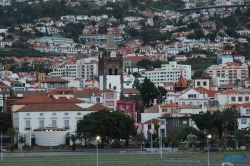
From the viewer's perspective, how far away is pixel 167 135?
405 ft

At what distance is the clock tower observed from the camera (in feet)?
516

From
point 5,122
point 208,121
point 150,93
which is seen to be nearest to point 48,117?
point 5,122

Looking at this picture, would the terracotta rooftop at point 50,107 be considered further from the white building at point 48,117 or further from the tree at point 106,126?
the tree at point 106,126

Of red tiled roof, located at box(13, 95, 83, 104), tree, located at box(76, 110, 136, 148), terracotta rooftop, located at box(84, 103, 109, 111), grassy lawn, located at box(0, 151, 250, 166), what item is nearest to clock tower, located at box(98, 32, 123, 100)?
red tiled roof, located at box(13, 95, 83, 104)

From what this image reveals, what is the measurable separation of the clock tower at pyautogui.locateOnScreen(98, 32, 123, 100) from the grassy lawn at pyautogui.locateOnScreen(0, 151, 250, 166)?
181ft

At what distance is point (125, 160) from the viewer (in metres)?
90.0

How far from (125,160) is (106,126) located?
2976 cm

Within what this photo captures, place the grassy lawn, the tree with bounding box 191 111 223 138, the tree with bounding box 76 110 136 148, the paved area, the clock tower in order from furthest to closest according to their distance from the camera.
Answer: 1. the clock tower
2. the tree with bounding box 191 111 223 138
3. the tree with bounding box 76 110 136 148
4. the grassy lawn
5. the paved area

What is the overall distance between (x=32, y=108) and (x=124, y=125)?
12530mm

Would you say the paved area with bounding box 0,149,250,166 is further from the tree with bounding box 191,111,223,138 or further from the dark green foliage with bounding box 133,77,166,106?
the dark green foliage with bounding box 133,77,166,106

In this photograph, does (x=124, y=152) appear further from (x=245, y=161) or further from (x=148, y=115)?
(x=148, y=115)

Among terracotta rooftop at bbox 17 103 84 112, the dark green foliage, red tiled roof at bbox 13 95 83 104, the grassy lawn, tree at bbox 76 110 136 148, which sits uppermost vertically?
the dark green foliage

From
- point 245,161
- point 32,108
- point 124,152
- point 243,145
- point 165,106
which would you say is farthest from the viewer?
point 165,106

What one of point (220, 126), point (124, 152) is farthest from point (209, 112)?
point (124, 152)
